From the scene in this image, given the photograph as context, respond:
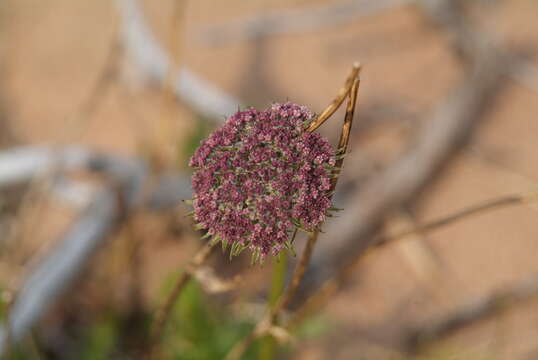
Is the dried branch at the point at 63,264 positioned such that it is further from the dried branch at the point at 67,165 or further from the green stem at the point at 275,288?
the green stem at the point at 275,288

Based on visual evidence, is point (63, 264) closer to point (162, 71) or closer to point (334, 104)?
point (334, 104)

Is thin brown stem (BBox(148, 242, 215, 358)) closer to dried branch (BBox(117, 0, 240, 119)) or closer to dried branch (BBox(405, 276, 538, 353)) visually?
dried branch (BBox(405, 276, 538, 353))

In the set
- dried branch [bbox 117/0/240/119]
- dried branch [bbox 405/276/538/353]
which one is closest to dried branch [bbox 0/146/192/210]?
dried branch [bbox 117/0/240/119]

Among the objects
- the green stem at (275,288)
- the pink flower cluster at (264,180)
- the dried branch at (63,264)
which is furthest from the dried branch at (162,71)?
the pink flower cluster at (264,180)

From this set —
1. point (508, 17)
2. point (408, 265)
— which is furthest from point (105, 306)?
point (508, 17)

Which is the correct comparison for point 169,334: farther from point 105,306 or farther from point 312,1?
point 312,1

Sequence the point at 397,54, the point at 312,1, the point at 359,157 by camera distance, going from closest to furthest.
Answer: the point at 359,157, the point at 397,54, the point at 312,1
